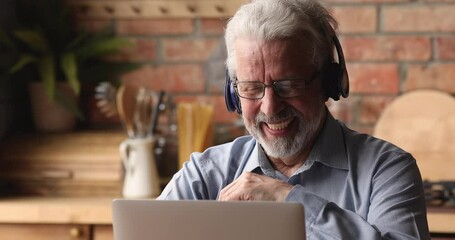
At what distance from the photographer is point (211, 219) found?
4.33ft

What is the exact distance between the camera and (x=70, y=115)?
296 centimetres

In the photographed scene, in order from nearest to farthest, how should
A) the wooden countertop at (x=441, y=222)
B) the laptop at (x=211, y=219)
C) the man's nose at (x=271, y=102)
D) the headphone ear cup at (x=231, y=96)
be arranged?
the laptop at (x=211, y=219) < the man's nose at (x=271, y=102) < the headphone ear cup at (x=231, y=96) < the wooden countertop at (x=441, y=222)

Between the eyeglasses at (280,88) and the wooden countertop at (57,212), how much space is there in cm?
96

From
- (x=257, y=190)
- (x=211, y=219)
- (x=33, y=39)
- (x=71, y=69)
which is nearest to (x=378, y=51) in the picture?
(x=71, y=69)

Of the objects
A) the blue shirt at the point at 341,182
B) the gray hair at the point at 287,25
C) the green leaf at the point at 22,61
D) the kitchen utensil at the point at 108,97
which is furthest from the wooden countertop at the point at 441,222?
the green leaf at the point at 22,61

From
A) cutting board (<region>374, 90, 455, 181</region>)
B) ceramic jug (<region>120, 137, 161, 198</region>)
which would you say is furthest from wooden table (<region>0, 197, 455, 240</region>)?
cutting board (<region>374, 90, 455, 181</region>)

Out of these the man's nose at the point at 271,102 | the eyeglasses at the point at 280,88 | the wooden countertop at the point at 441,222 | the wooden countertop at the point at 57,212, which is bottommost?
the wooden countertop at the point at 441,222

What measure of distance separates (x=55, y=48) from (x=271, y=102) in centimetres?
146

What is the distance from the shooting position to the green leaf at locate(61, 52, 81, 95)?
109 inches

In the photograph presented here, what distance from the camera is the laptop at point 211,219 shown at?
130 cm

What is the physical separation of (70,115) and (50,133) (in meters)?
0.09

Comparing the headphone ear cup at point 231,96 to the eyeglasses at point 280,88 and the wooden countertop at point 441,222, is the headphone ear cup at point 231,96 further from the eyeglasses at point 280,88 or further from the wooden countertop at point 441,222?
the wooden countertop at point 441,222

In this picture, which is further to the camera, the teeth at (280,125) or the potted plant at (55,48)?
the potted plant at (55,48)

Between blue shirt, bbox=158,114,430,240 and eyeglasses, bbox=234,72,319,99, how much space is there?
140 millimetres
